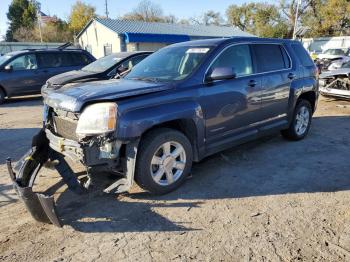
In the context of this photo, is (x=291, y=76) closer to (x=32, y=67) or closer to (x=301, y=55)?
(x=301, y=55)

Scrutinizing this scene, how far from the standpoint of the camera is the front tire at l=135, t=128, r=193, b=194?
3713 mm

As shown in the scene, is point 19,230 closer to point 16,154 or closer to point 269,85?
point 16,154

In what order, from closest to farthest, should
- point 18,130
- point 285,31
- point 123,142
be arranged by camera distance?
point 123,142 < point 18,130 < point 285,31

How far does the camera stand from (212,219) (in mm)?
3521

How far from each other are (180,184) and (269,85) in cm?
220

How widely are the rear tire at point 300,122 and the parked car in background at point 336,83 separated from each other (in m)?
4.08

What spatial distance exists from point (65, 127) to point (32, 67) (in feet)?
29.2

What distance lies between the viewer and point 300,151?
5598mm

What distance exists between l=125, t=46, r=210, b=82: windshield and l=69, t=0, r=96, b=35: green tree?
198ft

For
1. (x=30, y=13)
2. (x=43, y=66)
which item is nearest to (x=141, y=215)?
(x=43, y=66)

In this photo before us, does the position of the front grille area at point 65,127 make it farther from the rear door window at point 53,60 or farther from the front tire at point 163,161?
the rear door window at point 53,60

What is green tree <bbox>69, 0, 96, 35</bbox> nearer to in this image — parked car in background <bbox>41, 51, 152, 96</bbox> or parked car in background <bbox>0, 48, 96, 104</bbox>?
parked car in background <bbox>0, 48, 96, 104</bbox>

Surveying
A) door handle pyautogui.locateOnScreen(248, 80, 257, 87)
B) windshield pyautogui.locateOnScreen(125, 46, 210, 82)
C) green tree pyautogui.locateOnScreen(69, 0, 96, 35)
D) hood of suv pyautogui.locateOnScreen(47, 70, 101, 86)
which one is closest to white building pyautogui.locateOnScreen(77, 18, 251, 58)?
hood of suv pyautogui.locateOnScreen(47, 70, 101, 86)

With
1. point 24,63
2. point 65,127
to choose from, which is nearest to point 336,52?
point 24,63
